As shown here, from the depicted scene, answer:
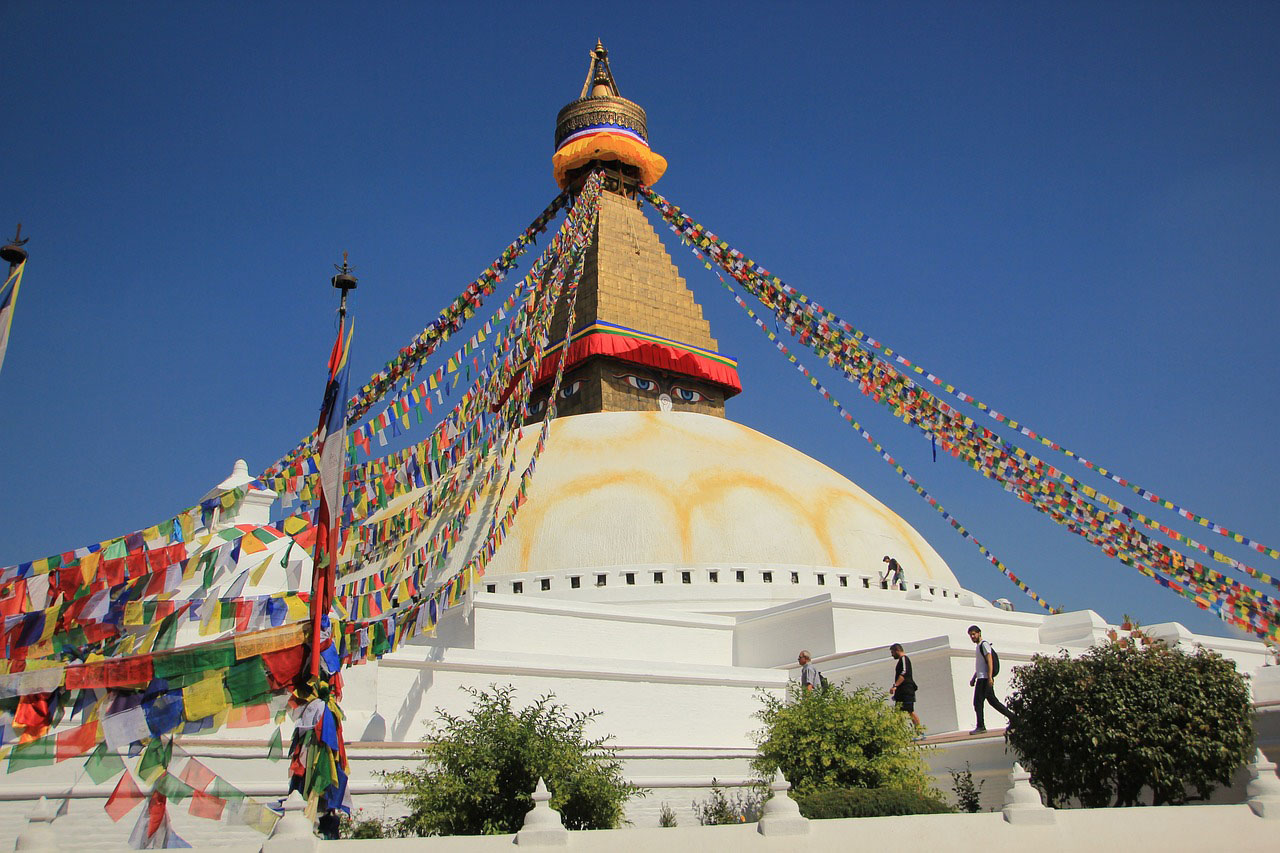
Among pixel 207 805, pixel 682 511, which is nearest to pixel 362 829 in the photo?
pixel 207 805

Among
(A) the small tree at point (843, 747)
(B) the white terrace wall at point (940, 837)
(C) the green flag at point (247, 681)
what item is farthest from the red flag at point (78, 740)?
(A) the small tree at point (843, 747)

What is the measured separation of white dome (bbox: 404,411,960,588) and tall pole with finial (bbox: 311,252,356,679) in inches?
320

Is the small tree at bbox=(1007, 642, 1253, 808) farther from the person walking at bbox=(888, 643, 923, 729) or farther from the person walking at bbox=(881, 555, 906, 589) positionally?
the person walking at bbox=(881, 555, 906, 589)

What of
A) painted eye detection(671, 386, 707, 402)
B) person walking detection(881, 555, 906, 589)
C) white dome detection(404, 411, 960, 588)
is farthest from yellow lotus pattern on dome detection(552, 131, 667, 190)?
person walking detection(881, 555, 906, 589)

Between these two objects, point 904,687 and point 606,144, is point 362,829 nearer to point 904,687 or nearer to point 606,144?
point 904,687

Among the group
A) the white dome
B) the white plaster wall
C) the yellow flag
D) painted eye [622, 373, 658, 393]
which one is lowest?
the yellow flag

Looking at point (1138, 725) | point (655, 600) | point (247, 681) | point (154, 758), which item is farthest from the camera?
point (655, 600)

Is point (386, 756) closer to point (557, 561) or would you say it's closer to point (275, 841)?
point (275, 841)

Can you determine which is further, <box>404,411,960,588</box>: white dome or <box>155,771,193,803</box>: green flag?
<box>404,411,960,588</box>: white dome

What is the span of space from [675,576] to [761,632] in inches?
63.2

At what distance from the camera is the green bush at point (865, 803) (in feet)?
25.6

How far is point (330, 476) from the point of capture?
7383mm

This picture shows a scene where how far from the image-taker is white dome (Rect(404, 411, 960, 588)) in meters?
16.0

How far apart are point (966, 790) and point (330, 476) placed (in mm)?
6483
